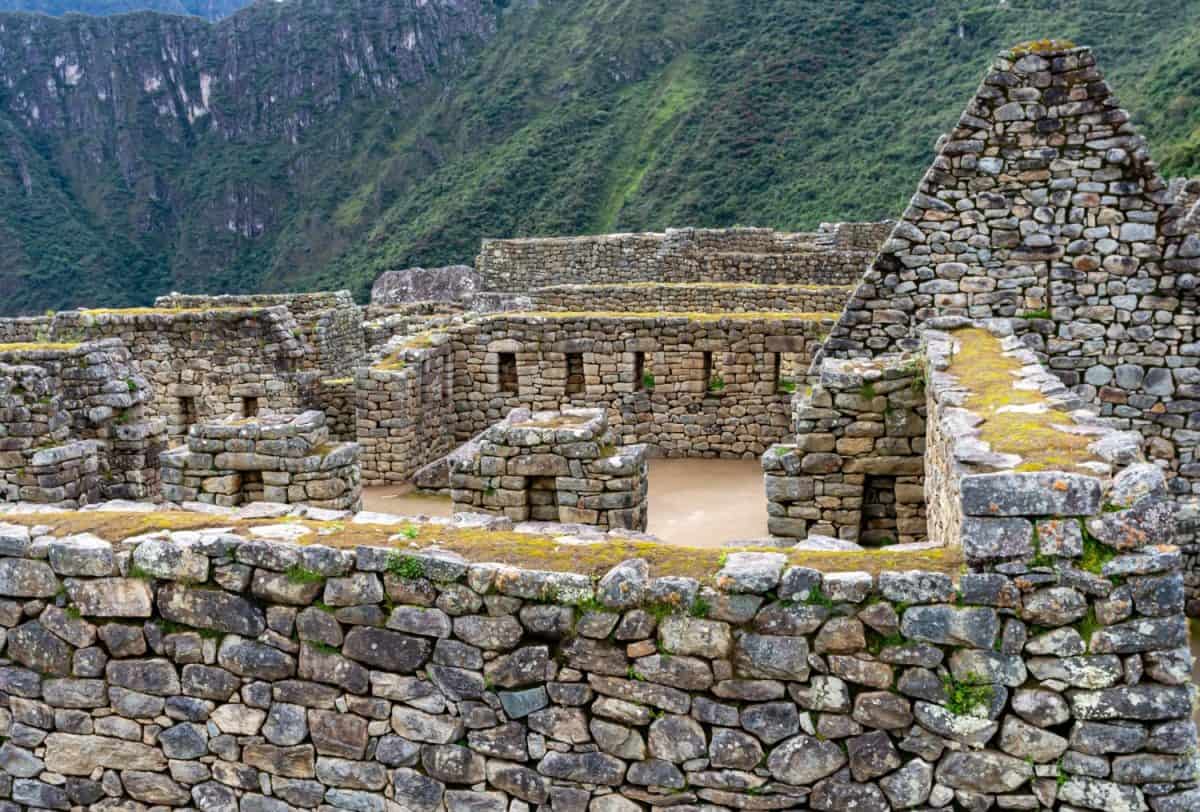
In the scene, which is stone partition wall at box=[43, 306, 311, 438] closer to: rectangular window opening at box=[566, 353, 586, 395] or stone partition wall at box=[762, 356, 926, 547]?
rectangular window opening at box=[566, 353, 586, 395]

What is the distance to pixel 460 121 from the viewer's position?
8750 cm

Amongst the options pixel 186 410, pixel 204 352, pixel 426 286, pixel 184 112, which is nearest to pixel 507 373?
pixel 204 352

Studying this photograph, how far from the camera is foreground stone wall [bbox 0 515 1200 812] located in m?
3.89

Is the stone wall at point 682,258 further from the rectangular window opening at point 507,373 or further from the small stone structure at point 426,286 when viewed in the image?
the rectangular window opening at point 507,373

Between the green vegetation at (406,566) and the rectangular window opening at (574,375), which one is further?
the rectangular window opening at (574,375)

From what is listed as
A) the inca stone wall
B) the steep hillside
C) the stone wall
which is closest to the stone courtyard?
the inca stone wall

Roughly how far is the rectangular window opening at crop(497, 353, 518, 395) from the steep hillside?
16146cm

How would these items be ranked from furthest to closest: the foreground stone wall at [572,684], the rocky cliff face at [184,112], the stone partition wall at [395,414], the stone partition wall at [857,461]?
the rocky cliff face at [184,112] < the stone partition wall at [395,414] < the stone partition wall at [857,461] < the foreground stone wall at [572,684]

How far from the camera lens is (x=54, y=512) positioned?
5586 mm

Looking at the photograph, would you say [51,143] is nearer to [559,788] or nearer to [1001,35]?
[1001,35]

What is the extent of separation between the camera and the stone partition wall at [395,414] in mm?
13758

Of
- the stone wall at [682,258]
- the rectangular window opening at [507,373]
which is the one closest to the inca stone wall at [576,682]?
the rectangular window opening at [507,373]

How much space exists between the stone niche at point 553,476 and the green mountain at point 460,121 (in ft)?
92.8

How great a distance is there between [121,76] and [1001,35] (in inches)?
3853
